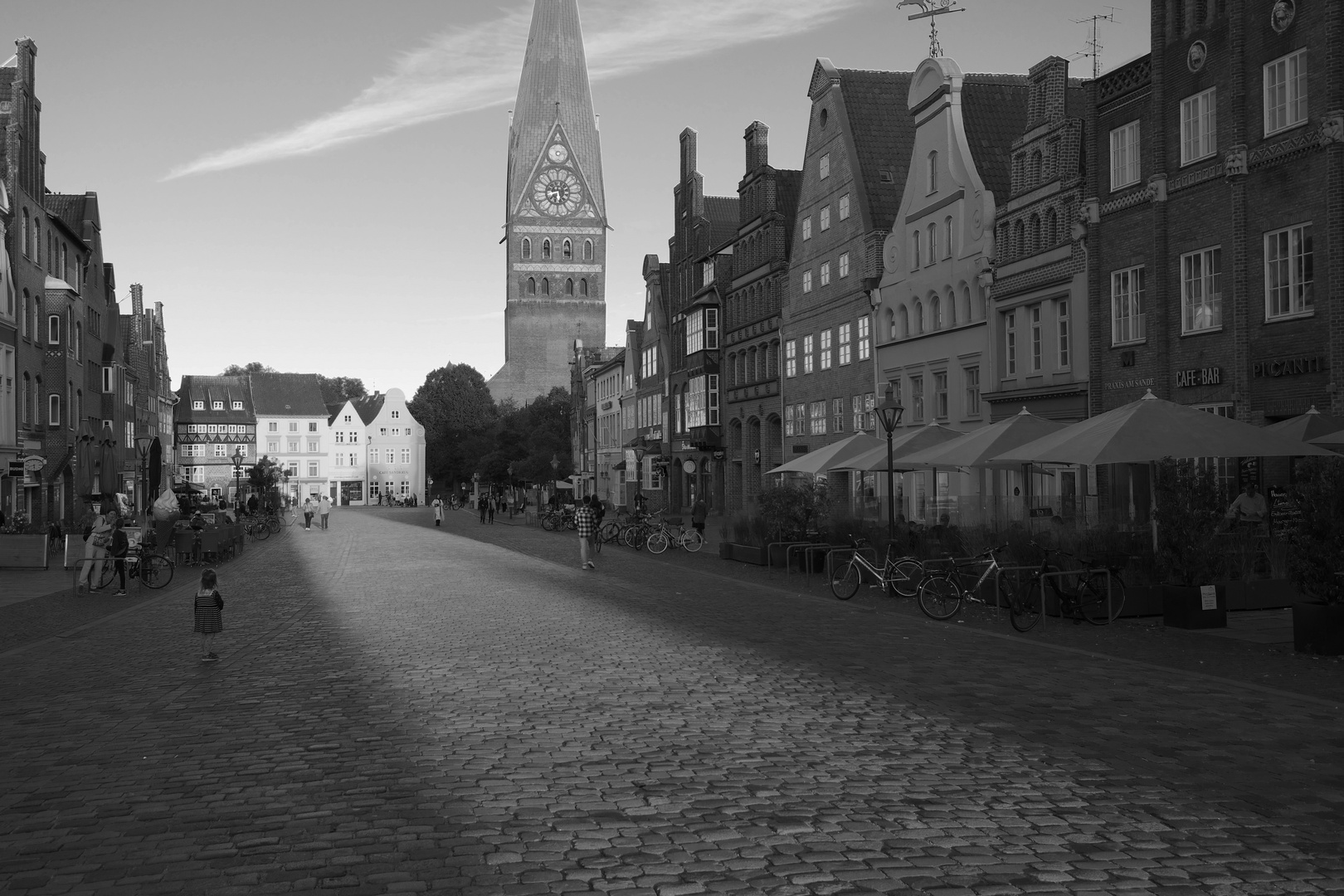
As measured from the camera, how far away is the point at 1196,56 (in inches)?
1086

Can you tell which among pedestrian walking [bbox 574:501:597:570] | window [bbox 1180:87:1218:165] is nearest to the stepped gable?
pedestrian walking [bbox 574:501:597:570]

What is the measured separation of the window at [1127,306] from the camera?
97.7 feet

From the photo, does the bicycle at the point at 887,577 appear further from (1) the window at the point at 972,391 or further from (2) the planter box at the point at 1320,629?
(1) the window at the point at 972,391

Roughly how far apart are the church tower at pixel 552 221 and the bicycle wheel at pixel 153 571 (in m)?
111

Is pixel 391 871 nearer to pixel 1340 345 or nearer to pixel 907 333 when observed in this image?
pixel 1340 345

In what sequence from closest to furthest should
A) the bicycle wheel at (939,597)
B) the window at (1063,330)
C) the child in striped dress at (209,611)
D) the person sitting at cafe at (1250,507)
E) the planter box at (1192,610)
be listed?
the child in striped dress at (209,611)
the planter box at (1192,610)
the bicycle wheel at (939,597)
the person sitting at cafe at (1250,507)
the window at (1063,330)

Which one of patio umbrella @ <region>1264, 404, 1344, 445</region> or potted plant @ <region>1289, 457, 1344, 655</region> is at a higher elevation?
patio umbrella @ <region>1264, 404, 1344, 445</region>

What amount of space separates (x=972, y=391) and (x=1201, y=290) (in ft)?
39.5

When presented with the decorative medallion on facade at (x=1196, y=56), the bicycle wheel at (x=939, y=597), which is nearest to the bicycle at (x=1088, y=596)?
the bicycle wheel at (x=939, y=597)

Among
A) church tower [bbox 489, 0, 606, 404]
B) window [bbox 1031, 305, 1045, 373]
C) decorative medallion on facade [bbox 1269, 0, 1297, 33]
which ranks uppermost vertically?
church tower [bbox 489, 0, 606, 404]

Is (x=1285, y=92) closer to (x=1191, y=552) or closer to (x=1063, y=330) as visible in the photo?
(x=1063, y=330)

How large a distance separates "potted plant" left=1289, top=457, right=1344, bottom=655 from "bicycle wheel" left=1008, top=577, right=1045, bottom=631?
11.0 feet

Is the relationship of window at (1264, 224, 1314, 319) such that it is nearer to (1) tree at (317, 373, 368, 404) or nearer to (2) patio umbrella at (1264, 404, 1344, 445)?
(2) patio umbrella at (1264, 404, 1344, 445)

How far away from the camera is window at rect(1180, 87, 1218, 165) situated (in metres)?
27.0
